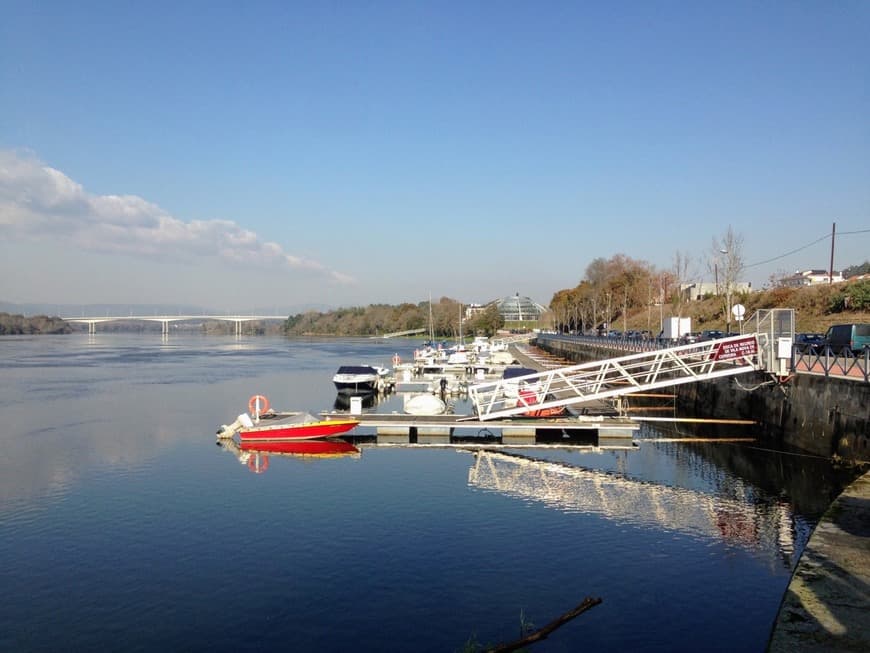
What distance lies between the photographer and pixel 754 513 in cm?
1988

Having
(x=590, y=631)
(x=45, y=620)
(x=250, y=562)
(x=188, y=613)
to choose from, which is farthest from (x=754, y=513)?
(x=45, y=620)

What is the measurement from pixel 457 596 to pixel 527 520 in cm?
571

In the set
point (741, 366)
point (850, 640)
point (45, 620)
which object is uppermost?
point (741, 366)

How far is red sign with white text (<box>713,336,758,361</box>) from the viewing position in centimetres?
Answer: 2997

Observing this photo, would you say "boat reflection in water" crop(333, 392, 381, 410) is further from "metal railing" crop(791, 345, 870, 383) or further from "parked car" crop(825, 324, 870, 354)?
"parked car" crop(825, 324, 870, 354)

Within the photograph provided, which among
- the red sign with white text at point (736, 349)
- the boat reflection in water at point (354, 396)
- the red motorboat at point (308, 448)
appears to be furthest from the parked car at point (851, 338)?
the boat reflection in water at point (354, 396)

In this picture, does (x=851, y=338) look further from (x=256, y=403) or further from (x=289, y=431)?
(x=256, y=403)

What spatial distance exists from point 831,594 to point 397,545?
9.71m

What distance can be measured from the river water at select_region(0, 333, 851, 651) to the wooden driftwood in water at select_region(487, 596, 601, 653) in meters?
0.16

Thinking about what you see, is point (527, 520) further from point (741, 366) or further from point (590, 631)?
point (741, 366)

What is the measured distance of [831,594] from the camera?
1088cm

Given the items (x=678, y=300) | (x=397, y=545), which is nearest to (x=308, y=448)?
(x=397, y=545)

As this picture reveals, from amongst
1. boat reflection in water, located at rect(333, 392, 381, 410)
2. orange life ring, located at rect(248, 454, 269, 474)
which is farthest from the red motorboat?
boat reflection in water, located at rect(333, 392, 381, 410)

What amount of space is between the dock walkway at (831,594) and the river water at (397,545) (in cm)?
154
